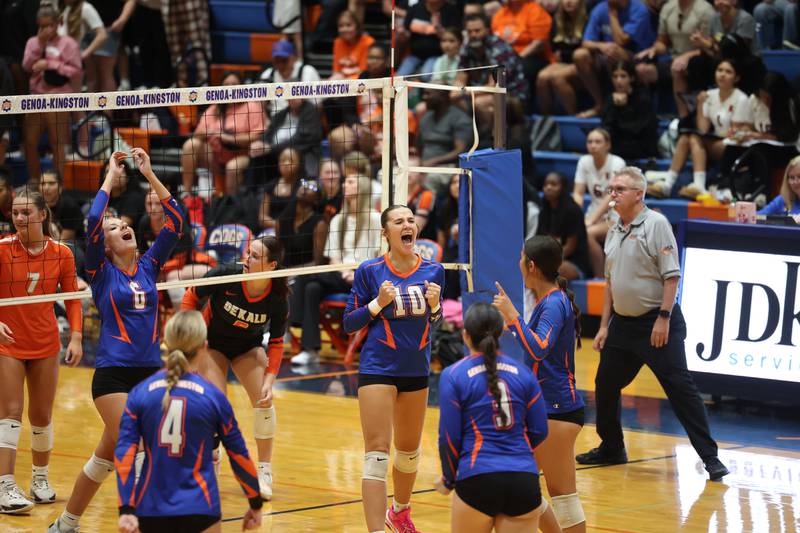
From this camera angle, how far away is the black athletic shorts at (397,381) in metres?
7.43

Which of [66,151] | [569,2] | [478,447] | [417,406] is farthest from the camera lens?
[66,151]

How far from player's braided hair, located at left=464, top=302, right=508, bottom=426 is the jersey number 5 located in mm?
12

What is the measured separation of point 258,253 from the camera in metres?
8.52

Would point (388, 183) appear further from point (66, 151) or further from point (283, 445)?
point (66, 151)

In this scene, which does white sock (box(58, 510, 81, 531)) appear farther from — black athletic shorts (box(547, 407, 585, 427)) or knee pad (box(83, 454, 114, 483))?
black athletic shorts (box(547, 407, 585, 427))

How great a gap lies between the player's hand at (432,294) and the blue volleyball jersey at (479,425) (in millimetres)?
1641

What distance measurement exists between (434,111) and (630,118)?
243 cm

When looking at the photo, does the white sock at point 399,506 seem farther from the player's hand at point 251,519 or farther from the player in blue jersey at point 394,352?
the player's hand at point 251,519

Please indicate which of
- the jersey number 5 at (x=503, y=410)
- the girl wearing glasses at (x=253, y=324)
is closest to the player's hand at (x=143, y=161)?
the girl wearing glasses at (x=253, y=324)

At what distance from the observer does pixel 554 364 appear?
22.7 ft

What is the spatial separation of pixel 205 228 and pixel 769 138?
6.52 m

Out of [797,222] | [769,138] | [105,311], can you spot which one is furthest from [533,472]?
[769,138]

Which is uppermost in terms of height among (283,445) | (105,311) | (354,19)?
(354,19)

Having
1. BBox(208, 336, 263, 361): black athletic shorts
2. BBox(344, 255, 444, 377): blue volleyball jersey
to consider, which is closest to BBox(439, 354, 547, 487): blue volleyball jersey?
BBox(344, 255, 444, 377): blue volleyball jersey
